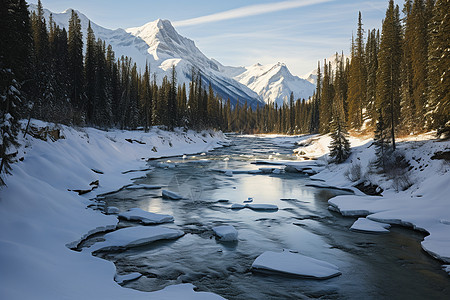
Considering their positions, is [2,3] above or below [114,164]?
above

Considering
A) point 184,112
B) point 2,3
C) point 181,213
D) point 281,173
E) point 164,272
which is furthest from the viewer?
point 184,112

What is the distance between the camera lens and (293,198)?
19.7 metres

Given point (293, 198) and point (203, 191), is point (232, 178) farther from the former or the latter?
point (293, 198)

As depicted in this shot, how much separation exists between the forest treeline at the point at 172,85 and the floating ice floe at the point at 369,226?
10160mm

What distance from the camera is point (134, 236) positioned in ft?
38.0

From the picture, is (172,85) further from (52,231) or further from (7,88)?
(52,231)

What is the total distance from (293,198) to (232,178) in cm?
852

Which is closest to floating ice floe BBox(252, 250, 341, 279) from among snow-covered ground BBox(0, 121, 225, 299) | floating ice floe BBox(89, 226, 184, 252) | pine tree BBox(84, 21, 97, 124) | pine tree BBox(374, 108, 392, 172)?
snow-covered ground BBox(0, 121, 225, 299)

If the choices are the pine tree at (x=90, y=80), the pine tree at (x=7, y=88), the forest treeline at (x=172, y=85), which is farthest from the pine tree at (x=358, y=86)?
the pine tree at (x=7, y=88)

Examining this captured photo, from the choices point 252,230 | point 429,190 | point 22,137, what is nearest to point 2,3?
point 22,137

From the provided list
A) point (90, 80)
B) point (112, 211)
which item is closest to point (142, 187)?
point (112, 211)

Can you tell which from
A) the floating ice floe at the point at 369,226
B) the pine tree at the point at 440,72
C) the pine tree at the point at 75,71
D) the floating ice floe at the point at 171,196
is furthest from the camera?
the pine tree at the point at 75,71

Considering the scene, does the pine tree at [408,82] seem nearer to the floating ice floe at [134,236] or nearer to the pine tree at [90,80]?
the floating ice floe at [134,236]

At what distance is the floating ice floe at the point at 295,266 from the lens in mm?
9180
